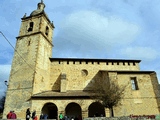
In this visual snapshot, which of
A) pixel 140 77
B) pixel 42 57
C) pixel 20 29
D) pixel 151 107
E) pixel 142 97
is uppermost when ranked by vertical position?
pixel 20 29

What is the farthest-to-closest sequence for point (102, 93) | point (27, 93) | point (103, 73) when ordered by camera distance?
point (103, 73) → point (27, 93) → point (102, 93)

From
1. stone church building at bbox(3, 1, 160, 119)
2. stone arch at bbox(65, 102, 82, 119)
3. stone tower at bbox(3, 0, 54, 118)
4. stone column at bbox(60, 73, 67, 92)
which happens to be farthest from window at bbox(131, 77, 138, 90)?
stone tower at bbox(3, 0, 54, 118)

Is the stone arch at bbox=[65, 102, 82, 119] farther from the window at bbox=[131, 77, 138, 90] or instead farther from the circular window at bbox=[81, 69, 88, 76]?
the window at bbox=[131, 77, 138, 90]

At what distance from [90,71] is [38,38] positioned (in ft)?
30.5

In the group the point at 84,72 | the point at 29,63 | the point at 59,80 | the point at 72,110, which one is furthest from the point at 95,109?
the point at 29,63

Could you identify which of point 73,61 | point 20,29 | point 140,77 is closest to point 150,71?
point 140,77

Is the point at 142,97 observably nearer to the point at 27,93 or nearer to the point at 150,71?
the point at 150,71

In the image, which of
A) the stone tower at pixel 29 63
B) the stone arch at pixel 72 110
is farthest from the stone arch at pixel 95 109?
the stone tower at pixel 29 63

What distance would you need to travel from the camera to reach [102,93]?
16.6 metres

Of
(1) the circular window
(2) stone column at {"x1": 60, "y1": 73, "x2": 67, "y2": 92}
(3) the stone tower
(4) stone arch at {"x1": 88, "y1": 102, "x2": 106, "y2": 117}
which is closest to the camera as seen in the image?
(3) the stone tower

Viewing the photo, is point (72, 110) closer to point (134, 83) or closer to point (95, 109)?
point (95, 109)

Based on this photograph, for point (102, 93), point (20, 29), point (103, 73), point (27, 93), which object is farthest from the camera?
point (20, 29)

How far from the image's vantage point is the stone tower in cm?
1797

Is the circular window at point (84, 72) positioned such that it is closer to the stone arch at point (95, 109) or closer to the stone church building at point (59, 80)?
the stone church building at point (59, 80)
